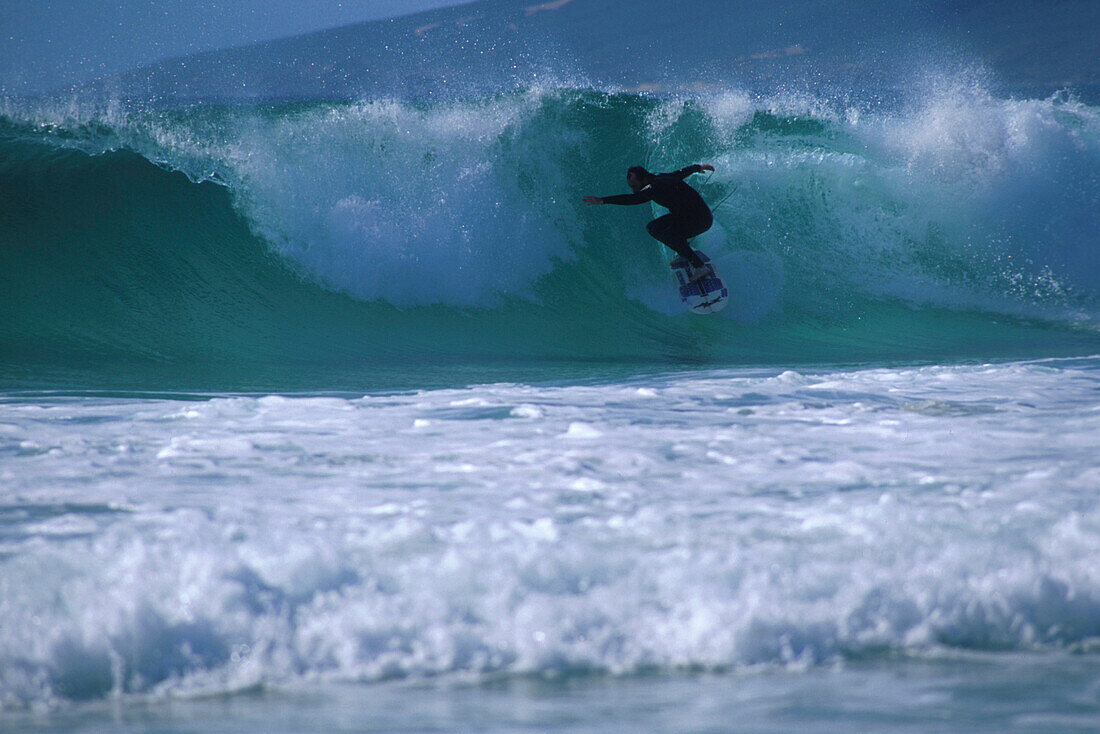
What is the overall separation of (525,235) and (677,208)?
252cm

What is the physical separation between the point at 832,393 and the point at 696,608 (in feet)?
9.65

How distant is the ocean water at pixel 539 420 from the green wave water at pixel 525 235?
0.04m

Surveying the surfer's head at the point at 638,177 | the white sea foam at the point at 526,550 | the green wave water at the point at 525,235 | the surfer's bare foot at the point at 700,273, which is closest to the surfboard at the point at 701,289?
the surfer's bare foot at the point at 700,273

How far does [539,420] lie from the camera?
4.14m

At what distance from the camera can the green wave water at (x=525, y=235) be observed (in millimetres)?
7711

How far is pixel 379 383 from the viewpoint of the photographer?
5.75 m

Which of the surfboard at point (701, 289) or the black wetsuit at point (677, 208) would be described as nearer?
the black wetsuit at point (677, 208)

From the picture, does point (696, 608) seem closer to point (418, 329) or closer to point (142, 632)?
point (142, 632)

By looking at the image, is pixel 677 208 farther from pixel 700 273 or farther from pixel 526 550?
pixel 526 550

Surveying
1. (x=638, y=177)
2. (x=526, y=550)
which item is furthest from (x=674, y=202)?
(x=526, y=550)

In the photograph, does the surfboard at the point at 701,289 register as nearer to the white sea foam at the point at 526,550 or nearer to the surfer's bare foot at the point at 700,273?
the surfer's bare foot at the point at 700,273

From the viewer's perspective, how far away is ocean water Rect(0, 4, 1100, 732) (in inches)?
79.4

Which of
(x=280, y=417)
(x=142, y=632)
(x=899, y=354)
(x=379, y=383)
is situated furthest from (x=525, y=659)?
(x=899, y=354)

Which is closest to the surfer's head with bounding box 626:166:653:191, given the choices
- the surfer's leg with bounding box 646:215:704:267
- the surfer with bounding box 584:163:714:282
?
the surfer with bounding box 584:163:714:282
